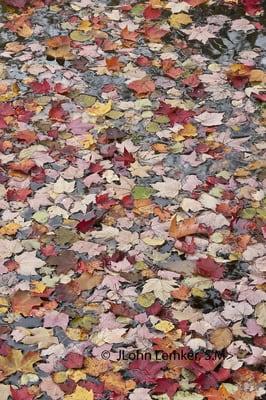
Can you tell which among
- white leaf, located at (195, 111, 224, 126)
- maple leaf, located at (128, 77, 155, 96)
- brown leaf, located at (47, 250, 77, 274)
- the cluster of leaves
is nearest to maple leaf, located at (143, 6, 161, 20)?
the cluster of leaves

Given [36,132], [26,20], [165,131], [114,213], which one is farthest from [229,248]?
[26,20]

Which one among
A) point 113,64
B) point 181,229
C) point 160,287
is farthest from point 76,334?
point 113,64

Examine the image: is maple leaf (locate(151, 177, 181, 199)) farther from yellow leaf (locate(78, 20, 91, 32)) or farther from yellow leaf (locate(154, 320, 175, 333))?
yellow leaf (locate(78, 20, 91, 32))

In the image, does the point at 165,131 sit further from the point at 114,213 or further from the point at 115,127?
the point at 114,213

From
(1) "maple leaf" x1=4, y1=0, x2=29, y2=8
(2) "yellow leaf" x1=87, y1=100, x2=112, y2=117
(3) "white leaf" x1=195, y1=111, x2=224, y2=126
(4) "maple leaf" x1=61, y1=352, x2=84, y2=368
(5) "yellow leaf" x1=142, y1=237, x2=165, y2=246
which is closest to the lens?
(4) "maple leaf" x1=61, y1=352, x2=84, y2=368

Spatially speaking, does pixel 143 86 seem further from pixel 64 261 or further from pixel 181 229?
pixel 64 261

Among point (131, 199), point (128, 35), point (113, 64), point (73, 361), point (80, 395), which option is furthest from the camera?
point (128, 35)
